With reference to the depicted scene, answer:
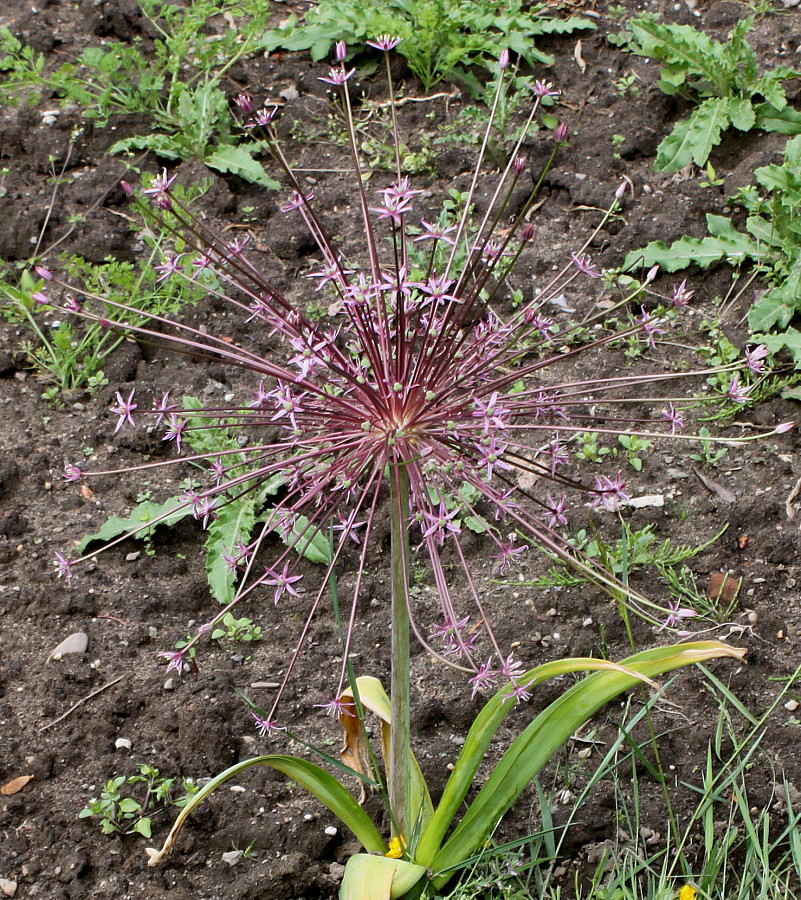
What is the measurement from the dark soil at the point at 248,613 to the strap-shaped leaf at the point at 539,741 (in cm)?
38

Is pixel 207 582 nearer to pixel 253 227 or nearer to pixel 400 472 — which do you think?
pixel 400 472

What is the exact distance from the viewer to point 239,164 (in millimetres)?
4715

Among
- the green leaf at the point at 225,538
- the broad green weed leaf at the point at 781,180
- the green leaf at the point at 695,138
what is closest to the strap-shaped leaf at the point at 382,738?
the green leaf at the point at 225,538

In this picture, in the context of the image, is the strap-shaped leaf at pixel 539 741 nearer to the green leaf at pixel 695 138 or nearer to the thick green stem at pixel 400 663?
the thick green stem at pixel 400 663

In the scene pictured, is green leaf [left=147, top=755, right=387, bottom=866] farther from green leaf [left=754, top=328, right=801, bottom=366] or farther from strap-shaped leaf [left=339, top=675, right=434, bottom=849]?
green leaf [left=754, top=328, right=801, bottom=366]

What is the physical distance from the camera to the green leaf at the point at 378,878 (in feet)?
7.32

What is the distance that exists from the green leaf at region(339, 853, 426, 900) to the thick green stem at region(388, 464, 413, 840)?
18cm

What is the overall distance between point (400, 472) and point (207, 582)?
1463mm

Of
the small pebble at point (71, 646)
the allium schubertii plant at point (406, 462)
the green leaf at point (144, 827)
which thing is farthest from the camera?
the small pebble at point (71, 646)

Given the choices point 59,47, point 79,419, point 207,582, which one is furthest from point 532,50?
point 207,582

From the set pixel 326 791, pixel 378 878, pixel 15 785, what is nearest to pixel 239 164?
pixel 15 785

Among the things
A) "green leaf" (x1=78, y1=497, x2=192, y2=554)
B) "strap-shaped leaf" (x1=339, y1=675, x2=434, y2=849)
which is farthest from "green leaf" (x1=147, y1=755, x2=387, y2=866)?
"green leaf" (x1=78, y1=497, x2=192, y2=554)

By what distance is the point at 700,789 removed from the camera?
9.32 feet

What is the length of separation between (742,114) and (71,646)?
13.0ft
